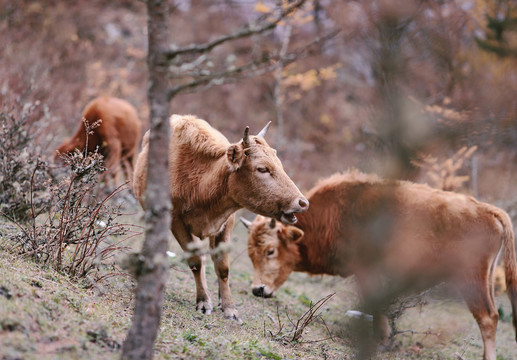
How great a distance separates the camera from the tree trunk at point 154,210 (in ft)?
8.92

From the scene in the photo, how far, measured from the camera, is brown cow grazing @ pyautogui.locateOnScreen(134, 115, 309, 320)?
193 inches

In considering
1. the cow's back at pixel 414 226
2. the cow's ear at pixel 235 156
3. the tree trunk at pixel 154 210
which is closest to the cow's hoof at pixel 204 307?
the cow's ear at pixel 235 156

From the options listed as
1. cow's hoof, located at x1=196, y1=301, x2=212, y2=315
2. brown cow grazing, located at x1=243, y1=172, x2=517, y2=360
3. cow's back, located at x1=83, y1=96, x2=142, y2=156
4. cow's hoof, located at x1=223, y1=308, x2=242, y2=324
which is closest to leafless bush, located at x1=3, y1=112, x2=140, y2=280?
cow's hoof, located at x1=196, y1=301, x2=212, y2=315

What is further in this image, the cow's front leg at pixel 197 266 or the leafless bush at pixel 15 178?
the leafless bush at pixel 15 178

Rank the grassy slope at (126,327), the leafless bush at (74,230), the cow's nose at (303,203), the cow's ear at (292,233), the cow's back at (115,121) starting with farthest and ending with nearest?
the cow's back at (115,121), the cow's ear at (292,233), the cow's nose at (303,203), the leafless bush at (74,230), the grassy slope at (126,327)

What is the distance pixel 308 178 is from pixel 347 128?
16.4 feet

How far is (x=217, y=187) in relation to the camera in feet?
16.7

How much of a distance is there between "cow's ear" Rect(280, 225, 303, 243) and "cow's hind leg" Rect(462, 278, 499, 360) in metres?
2.22

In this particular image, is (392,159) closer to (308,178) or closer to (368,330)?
(368,330)

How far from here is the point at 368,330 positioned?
2.98 m

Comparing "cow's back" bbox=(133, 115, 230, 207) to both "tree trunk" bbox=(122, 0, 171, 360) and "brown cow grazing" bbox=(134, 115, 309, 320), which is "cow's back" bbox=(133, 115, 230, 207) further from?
"tree trunk" bbox=(122, 0, 171, 360)

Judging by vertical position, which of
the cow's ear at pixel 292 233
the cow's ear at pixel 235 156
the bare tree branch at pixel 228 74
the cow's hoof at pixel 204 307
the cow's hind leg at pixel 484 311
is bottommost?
the cow's hind leg at pixel 484 311

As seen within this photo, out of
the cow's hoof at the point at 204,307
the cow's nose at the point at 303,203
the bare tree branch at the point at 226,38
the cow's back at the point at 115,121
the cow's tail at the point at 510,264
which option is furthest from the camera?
the cow's back at the point at 115,121

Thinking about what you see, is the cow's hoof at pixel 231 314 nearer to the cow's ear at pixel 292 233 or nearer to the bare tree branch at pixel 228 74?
the cow's ear at pixel 292 233
